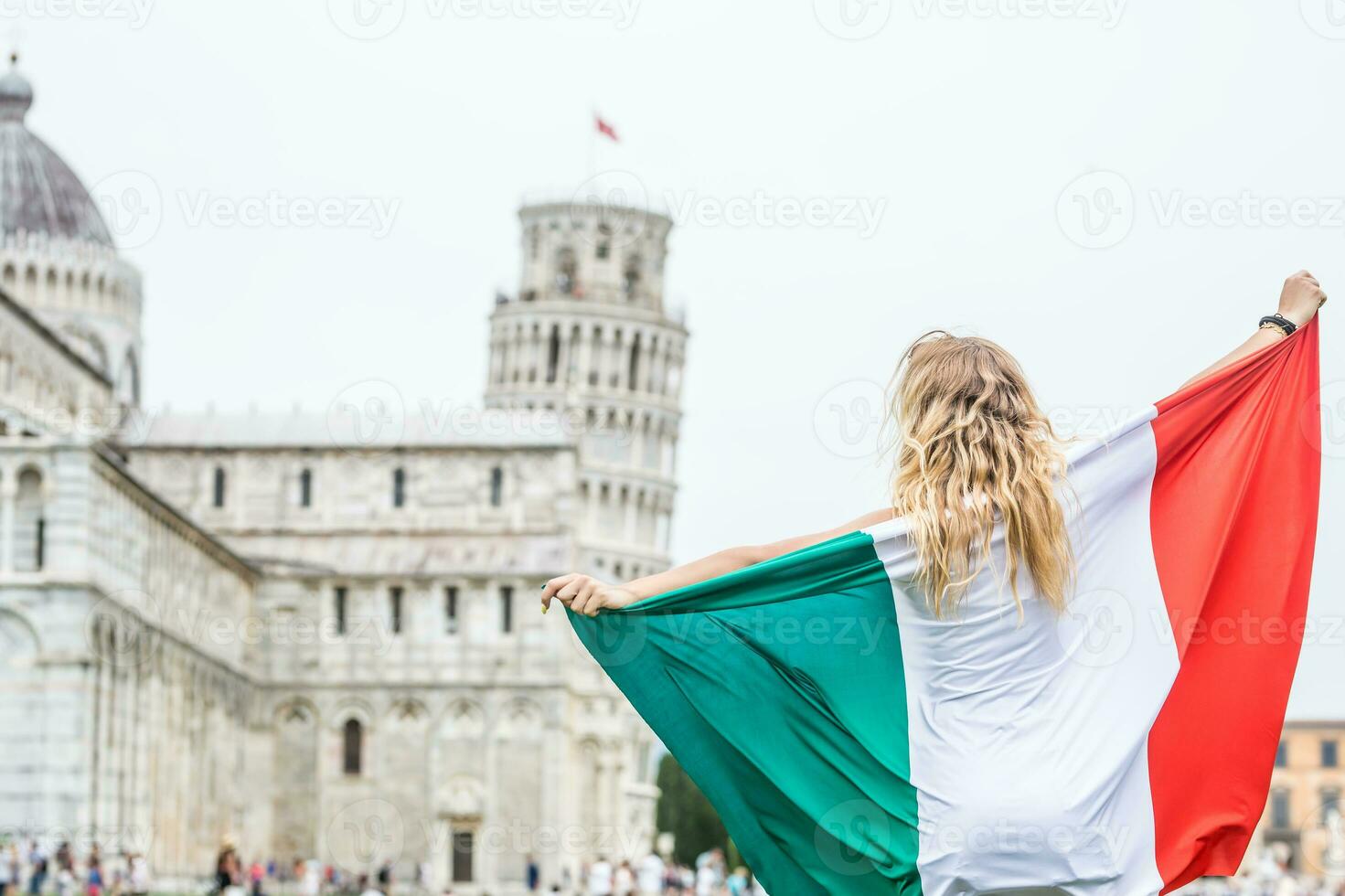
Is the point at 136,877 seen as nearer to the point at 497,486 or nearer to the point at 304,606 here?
the point at 304,606

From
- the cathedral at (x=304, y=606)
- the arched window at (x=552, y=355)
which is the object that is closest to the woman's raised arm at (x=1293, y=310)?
the cathedral at (x=304, y=606)

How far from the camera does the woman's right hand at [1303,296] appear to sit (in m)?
5.39

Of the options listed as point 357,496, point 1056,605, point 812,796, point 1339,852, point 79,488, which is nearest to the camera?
point 1056,605

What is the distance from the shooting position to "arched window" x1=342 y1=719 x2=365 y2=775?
225 ft

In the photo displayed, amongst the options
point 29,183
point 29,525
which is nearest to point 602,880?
point 29,525

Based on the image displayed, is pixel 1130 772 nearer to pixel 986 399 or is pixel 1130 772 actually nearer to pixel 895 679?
pixel 895 679

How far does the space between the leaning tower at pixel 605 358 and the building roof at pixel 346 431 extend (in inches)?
392

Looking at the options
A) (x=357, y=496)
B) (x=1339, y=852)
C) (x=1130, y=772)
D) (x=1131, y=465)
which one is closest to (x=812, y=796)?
(x=1130, y=772)

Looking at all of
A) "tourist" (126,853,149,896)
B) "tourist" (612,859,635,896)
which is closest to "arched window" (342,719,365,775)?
"tourist" (126,853,149,896)

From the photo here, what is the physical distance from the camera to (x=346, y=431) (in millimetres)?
75250

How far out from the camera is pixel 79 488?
48.0 meters

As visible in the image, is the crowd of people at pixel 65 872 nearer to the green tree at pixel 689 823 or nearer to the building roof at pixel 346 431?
the building roof at pixel 346 431

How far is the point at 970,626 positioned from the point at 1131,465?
66 centimetres

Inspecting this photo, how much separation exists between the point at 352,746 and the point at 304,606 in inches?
176
